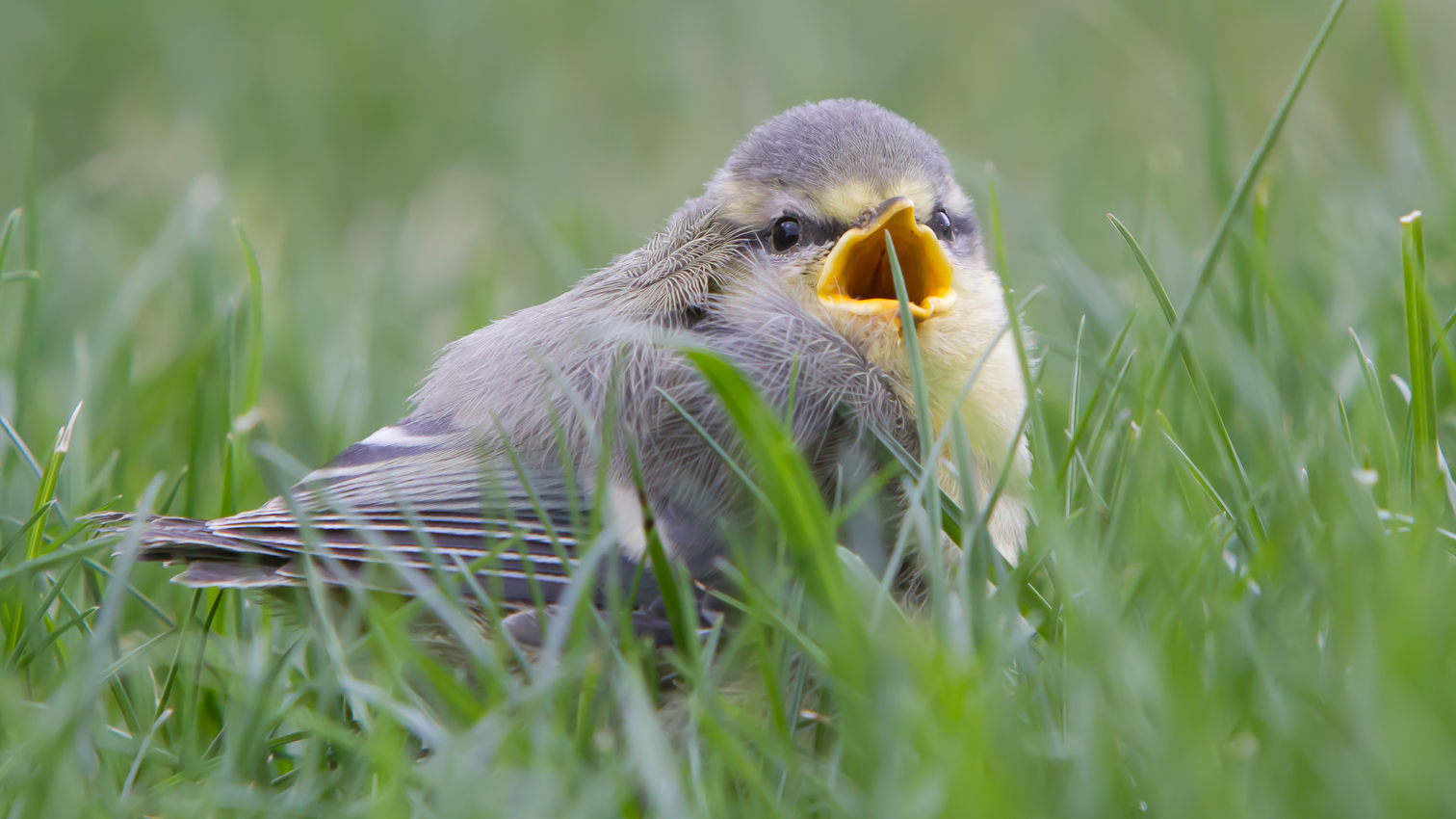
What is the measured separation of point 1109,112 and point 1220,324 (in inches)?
122

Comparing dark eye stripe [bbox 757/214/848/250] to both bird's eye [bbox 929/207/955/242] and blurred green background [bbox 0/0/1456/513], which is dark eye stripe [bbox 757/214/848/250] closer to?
bird's eye [bbox 929/207/955/242]

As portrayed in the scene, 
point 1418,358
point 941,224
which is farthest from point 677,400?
point 1418,358

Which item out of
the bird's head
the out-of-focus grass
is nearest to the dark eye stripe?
the bird's head

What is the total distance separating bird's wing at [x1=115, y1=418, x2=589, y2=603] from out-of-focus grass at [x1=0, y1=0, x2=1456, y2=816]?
0.12 metres

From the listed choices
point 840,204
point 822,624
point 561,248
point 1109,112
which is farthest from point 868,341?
point 1109,112

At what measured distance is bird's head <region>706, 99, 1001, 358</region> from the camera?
194cm

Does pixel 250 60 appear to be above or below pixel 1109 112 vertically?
above

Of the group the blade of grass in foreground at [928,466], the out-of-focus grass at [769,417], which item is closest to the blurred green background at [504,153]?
the out-of-focus grass at [769,417]

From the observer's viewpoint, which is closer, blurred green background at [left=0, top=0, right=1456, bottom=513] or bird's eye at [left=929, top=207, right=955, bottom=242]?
bird's eye at [left=929, top=207, right=955, bottom=242]

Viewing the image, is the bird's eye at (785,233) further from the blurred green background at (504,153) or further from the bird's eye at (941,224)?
the blurred green background at (504,153)

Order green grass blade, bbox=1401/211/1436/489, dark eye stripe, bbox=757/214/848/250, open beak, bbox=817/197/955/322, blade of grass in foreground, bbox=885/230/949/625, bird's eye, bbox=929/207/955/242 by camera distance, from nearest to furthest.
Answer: blade of grass in foreground, bbox=885/230/949/625
green grass blade, bbox=1401/211/1436/489
open beak, bbox=817/197/955/322
dark eye stripe, bbox=757/214/848/250
bird's eye, bbox=929/207/955/242

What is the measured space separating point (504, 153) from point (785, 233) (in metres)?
3.11

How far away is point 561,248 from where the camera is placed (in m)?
3.29

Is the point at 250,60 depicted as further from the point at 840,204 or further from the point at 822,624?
the point at 822,624
